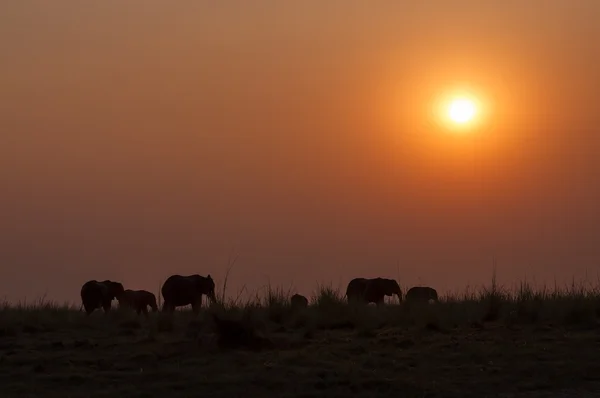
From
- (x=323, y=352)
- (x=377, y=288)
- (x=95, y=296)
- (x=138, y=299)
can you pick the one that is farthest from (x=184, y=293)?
(x=323, y=352)

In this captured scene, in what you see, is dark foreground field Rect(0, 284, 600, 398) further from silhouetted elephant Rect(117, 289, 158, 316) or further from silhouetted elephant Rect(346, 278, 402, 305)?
silhouetted elephant Rect(346, 278, 402, 305)

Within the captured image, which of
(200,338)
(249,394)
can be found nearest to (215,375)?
(249,394)

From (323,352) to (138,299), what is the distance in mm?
11624

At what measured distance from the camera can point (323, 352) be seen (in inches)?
482

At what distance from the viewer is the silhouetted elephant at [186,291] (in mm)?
19203

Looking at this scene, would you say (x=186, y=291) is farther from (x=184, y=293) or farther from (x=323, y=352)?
(x=323, y=352)

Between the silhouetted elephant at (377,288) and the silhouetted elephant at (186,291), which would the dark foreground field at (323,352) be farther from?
the silhouetted elephant at (377,288)

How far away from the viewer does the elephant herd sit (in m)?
19.2

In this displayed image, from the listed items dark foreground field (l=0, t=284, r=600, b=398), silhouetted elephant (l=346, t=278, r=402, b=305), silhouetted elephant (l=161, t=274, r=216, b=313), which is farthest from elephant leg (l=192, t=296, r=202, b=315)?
silhouetted elephant (l=346, t=278, r=402, b=305)

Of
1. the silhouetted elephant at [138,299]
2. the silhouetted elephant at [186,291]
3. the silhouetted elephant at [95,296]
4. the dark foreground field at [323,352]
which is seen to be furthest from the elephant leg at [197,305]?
the silhouetted elephant at [138,299]

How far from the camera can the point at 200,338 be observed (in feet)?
42.0

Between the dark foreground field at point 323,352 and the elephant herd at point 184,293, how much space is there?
2069 mm

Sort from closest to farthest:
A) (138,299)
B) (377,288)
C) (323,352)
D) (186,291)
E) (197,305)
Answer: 1. (323,352)
2. (197,305)
3. (186,291)
4. (377,288)
5. (138,299)

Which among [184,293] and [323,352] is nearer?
[323,352]
